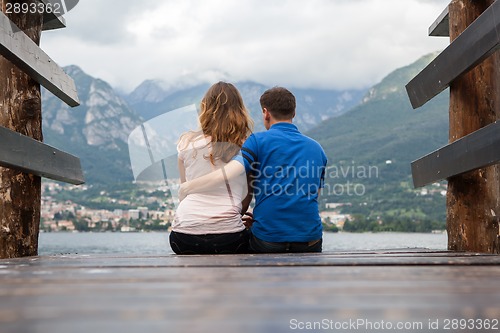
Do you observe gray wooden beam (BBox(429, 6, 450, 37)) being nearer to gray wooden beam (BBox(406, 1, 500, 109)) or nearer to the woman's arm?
gray wooden beam (BBox(406, 1, 500, 109))

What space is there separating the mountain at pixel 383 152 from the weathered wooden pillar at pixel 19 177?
66312 mm

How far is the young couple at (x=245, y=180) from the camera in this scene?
382 cm

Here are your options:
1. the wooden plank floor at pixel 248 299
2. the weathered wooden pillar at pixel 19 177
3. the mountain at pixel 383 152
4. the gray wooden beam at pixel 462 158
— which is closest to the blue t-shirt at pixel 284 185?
the gray wooden beam at pixel 462 158

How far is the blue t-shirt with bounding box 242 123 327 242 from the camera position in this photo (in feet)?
12.5

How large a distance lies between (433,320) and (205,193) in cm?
297

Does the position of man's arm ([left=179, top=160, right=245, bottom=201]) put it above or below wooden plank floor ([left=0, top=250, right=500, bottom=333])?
above

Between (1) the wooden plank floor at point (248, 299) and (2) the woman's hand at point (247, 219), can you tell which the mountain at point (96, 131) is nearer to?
(2) the woman's hand at point (247, 219)

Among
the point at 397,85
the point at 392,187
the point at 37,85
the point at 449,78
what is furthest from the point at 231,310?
the point at 397,85

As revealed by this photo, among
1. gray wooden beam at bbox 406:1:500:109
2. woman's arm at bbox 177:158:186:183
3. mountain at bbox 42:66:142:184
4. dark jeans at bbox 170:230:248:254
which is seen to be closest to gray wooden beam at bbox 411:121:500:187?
gray wooden beam at bbox 406:1:500:109

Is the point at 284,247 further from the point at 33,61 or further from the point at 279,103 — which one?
the point at 33,61

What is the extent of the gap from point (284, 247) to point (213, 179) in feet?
1.70

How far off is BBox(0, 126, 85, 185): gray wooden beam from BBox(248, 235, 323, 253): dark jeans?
1.06 meters

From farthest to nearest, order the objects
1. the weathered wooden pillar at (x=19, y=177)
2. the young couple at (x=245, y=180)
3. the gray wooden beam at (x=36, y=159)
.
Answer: the young couple at (x=245, y=180)
the weathered wooden pillar at (x=19, y=177)
the gray wooden beam at (x=36, y=159)

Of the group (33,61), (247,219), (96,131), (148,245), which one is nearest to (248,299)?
(33,61)
